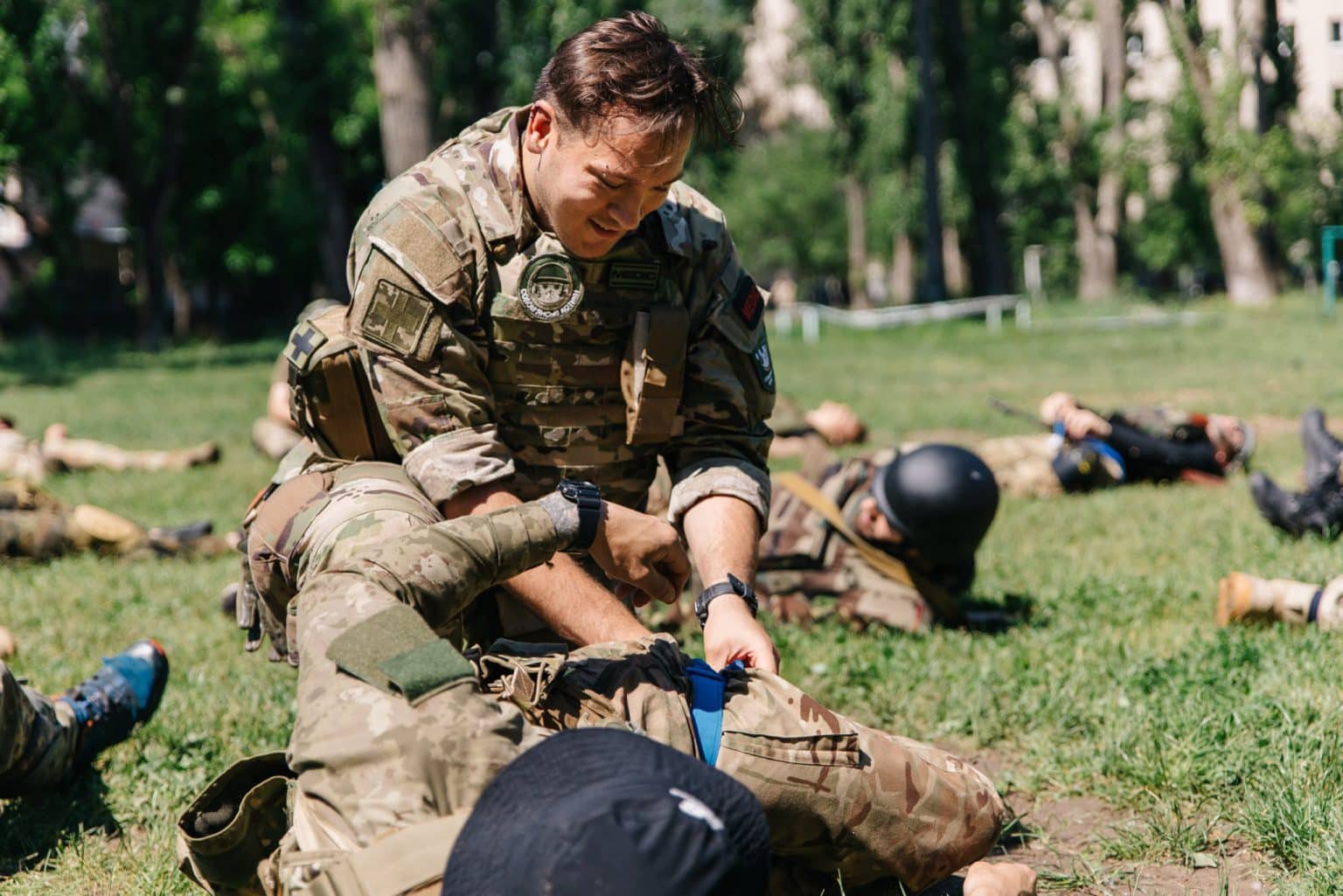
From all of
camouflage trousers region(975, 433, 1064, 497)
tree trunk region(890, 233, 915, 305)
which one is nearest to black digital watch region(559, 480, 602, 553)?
camouflage trousers region(975, 433, 1064, 497)

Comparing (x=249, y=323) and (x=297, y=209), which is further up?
(x=297, y=209)

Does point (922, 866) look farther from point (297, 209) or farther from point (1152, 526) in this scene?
point (297, 209)

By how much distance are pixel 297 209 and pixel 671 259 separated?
1240 inches

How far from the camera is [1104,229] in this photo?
3152cm

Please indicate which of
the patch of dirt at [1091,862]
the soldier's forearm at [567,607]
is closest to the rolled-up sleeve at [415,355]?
the soldier's forearm at [567,607]

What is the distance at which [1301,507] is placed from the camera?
5652mm

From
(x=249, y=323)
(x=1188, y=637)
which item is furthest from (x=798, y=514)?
(x=249, y=323)

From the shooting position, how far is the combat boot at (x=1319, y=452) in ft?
18.4

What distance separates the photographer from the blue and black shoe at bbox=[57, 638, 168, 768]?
3555 millimetres

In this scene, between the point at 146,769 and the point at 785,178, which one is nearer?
the point at 146,769

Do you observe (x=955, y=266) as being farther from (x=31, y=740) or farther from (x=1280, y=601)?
(x=31, y=740)

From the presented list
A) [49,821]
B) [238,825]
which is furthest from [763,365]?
[49,821]

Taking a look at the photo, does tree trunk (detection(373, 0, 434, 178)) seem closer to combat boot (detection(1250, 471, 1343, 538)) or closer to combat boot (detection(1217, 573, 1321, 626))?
combat boot (detection(1250, 471, 1343, 538))

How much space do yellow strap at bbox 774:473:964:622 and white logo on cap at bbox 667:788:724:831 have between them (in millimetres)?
3105
